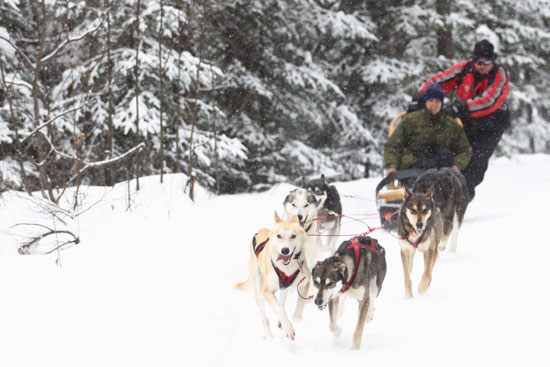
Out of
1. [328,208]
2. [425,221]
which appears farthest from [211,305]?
[328,208]

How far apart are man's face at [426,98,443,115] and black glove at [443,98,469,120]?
0.99 metres

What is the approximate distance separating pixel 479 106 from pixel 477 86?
0.41 m

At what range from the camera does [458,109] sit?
24.3 ft

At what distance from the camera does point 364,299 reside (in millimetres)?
3125

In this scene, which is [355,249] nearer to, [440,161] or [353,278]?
[353,278]

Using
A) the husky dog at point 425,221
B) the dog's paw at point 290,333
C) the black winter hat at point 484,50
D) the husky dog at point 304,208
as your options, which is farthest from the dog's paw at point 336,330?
the black winter hat at point 484,50

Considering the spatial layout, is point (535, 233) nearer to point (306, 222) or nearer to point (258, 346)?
point (306, 222)

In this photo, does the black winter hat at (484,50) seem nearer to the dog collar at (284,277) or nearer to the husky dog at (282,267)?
the husky dog at (282,267)

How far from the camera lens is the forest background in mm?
8719

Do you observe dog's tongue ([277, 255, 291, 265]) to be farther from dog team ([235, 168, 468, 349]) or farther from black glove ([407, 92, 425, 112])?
black glove ([407, 92, 425, 112])

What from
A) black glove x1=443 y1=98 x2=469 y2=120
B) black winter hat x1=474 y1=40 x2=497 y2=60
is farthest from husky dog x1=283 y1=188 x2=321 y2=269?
black winter hat x1=474 y1=40 x2=497 y2=60

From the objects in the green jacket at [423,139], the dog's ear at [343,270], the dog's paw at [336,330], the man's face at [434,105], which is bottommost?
the dog's paw at [336,330]

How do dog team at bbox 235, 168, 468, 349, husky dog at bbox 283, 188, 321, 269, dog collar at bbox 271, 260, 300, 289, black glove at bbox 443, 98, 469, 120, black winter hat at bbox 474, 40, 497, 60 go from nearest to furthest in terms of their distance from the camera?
dog team at bbox 235, 168, 468, 349 → dog collar at bbox 271, 260, 300, 289 → husky dog at bbox 283, 188, 321, 269 → black winter hat at bbox 474, 40, 497, 60 → black glove at bbox 443, 98, 469, 120

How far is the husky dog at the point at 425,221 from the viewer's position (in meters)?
4.00
